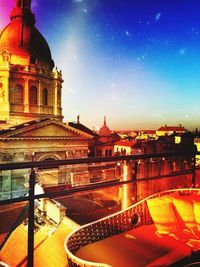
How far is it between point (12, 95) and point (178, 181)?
87.2 feet

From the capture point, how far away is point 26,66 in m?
37.0

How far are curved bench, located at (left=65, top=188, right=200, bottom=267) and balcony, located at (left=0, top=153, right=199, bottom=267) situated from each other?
14 cm

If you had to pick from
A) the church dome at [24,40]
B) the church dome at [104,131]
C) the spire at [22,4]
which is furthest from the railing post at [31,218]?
the spire at [22,4]

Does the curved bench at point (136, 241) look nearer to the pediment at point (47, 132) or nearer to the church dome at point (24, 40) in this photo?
the pediment at point (47, 132)

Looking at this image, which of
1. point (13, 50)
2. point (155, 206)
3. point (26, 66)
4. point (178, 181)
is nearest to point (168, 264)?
point (155, 206)

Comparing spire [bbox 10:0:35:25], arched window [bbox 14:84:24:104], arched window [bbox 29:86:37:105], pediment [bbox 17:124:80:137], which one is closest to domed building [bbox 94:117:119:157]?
pediment [bbox 17:124:80:137]

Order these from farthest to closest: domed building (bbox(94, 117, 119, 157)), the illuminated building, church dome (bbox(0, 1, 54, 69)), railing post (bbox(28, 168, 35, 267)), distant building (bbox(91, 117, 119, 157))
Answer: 1. domed building (bbox(94, 117, 119, 157))
2. distant building (bbox(91, 117, 119, 157))
3. church dome (bbox(0, 1, 54, 69))
4. the illuminated building
5. railing post (bbox(28, 168, 35, 267))

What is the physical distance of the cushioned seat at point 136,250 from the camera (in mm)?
2270

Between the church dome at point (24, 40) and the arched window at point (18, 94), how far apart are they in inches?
198

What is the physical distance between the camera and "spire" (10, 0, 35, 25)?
4275 centimetres

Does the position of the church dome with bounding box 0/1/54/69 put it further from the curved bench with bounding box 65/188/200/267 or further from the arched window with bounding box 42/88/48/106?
the curved bench with bounding box 65/188/200/267

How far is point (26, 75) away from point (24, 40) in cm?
675

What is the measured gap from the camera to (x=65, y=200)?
21.1 meters

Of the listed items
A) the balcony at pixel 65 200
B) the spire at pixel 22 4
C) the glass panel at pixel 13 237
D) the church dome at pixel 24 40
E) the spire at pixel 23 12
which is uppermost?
the spire at pixel 22 4
